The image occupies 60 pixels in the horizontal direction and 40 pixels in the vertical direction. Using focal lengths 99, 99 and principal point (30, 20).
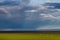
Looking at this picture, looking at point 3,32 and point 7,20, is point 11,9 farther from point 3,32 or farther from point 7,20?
point 3,32

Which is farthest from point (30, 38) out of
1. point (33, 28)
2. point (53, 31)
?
point (53, 31)

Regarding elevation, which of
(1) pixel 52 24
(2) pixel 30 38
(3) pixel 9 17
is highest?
(3) pixel 9 17

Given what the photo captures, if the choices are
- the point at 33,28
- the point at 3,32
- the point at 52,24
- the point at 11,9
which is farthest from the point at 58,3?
the point at 3,32

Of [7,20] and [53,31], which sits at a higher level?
[7,20]

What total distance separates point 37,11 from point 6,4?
31 centimetres

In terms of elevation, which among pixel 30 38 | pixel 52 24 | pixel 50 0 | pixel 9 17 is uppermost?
pixel 50 0

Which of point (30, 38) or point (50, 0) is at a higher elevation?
point (50, 0)

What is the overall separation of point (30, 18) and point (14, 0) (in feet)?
0.77

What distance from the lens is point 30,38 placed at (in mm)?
988

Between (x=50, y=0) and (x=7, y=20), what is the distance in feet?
1.51

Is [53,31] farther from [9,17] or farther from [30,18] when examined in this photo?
[9,17]

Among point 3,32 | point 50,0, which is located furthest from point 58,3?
point 3,32

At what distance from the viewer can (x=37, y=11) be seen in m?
0.98

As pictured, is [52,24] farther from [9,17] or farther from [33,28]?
[9,17]
